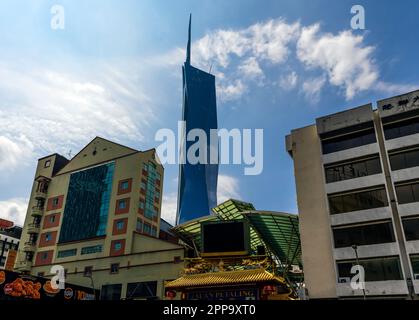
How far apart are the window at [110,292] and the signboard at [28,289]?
9.84 ft

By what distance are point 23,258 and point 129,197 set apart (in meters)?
24.8

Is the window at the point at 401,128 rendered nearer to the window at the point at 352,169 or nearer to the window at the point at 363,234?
the window at the point at 352,169

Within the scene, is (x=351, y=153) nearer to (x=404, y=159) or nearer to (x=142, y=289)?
(x=404, y=159)

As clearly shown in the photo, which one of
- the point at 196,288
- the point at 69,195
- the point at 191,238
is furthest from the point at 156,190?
the point at 196,288

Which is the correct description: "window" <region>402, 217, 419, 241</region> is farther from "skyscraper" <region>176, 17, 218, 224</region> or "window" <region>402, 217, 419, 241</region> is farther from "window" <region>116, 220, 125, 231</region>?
"skyscraper" <region>176, 17, 218, 224</region>

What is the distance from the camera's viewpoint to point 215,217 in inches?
1581

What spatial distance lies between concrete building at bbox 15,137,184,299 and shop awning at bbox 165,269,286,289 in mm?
19973

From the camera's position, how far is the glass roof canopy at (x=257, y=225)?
123 feet

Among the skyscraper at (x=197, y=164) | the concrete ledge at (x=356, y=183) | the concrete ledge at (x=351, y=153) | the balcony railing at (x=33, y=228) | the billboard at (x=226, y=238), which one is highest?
the skyscraper at (x=197, y=164)

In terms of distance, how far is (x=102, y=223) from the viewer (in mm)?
63000

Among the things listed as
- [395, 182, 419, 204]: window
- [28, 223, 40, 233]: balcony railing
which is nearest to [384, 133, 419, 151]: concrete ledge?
[395, 182, 419, 204]: window

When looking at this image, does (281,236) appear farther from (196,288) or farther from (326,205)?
(196,288)

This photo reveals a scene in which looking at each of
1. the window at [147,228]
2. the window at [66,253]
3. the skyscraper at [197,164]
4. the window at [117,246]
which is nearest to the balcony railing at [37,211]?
the window at [66,253]

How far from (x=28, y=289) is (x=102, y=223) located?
20.9 metres
